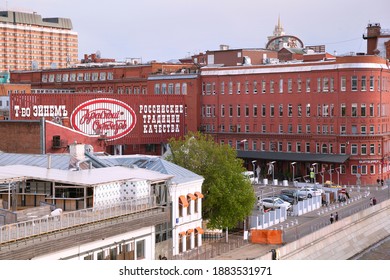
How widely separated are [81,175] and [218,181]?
270 inches

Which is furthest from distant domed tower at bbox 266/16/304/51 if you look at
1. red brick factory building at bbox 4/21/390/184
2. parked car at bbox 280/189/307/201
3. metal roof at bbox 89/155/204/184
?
metal roof at bbox 89/155/204/184

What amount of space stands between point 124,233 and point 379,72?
25.6 metres

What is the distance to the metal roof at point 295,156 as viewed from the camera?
128 ft

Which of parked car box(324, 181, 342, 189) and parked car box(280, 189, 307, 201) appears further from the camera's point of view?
parked car box(324, 181, 342, 189)

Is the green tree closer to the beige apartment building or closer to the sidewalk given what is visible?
the sidewalk

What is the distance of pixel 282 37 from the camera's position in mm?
53438

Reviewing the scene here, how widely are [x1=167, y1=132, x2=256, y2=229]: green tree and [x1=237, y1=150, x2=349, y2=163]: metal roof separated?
14038 millimetres

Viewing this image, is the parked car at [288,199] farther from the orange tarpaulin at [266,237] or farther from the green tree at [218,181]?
the orange tarpaulin at [266,237]

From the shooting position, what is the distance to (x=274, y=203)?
101 ft

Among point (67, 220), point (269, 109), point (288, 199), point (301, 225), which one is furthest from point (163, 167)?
point (269, 109)

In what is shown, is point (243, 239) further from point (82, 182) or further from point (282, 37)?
point (282, 37)

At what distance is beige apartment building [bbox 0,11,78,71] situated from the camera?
8288 cm

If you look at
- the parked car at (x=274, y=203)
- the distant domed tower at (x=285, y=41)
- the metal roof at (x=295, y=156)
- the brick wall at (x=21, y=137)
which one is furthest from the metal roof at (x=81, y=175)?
the distant domed tower at (x=285, y=41)
